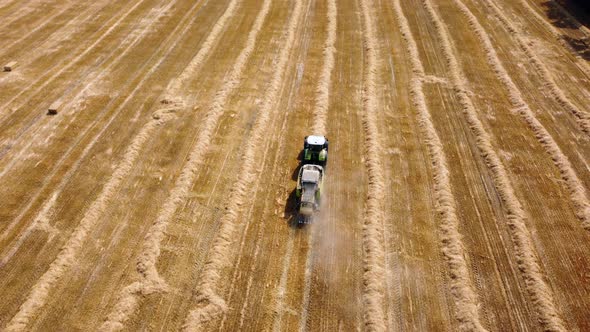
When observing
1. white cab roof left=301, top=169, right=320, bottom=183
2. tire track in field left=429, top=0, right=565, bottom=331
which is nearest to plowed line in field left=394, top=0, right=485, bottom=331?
tire track in field left=429, top=0, right=565, bottom=331

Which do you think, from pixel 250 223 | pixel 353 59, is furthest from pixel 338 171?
pixel 353 59

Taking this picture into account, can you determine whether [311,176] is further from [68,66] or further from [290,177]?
[68,66]

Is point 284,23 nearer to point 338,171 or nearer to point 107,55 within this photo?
point 107,55

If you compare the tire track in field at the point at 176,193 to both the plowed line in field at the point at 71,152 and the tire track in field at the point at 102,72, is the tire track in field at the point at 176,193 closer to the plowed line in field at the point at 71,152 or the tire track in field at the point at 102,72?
the plowed line in field at the point at 71,152

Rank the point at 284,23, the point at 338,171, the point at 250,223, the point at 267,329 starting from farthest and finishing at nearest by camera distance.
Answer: the point at 284,23, the point at 338,171, the point at 250,223, the point at 267,329

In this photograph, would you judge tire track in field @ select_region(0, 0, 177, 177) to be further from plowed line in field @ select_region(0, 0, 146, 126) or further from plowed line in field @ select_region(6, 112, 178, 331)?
plowed line in field @ select_region(6, 112, 178, 331)

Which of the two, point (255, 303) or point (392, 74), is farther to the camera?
point (392, 74)
